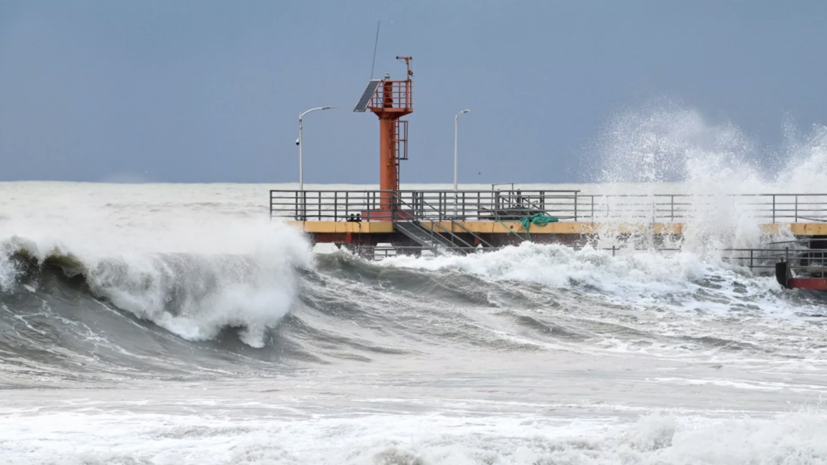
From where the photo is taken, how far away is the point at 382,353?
14.5m

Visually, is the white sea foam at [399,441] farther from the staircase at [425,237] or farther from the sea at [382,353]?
the staircase at [425,237]

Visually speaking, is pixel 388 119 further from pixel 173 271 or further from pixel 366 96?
pixel 173 271

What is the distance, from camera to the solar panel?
93.3ft

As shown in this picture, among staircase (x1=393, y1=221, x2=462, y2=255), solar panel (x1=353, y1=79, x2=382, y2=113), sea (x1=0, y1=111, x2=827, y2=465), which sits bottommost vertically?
sea (x1=0, y1=111, x2=827, y2=465)

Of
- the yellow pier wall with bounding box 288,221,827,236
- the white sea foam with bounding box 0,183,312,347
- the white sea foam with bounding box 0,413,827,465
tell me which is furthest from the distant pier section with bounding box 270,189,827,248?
the white sea foam with bounding box 0,413,827,465

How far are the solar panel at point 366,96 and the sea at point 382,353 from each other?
6.17 meters

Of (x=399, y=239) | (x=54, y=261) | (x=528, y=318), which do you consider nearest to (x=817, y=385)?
(x=528, y=318)

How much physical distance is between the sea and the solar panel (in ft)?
20.3

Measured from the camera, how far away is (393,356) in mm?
14227

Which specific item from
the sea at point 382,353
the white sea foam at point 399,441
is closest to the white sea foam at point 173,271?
the sea at point 382,353

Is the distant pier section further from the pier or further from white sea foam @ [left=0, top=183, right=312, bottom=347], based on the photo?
white sea foam @ [left=0, top=183, right=312, bottom=347]

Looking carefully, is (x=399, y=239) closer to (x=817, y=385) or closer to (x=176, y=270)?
(x=176, y=270)

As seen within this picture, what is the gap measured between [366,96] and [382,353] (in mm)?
15309

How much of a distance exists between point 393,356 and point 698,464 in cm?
718
